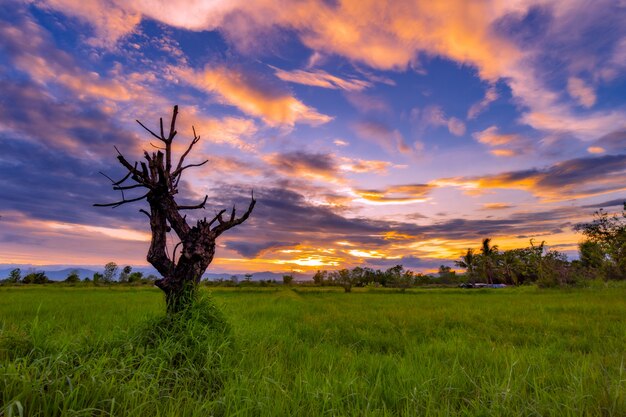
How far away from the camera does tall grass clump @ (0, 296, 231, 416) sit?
2.97 metres

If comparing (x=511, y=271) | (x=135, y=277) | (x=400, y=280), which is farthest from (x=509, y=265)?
(x=135, y=277)

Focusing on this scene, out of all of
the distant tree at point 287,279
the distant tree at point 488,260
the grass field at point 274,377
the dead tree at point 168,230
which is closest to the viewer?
the grass field at point 274,377

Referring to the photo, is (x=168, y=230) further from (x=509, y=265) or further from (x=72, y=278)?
(x=509, y=265)

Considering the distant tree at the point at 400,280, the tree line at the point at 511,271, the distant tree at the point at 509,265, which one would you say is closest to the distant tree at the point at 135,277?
the tree line at the point at 511,271

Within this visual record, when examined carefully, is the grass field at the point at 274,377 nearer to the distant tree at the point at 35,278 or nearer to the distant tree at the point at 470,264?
the distant tree at the point at 35,278

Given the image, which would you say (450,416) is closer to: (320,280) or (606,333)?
(606,333)

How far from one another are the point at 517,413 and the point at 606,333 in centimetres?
938

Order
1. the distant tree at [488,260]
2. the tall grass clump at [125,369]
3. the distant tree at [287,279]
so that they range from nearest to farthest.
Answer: the tall grass clump at [125,369] < the distant tree at [287,279] < the distant tree at [488,260]

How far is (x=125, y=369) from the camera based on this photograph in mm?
3859

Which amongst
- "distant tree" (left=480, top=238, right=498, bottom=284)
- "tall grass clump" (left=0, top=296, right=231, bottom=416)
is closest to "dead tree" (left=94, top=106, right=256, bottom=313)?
"tall grass clump" (left=0, top=296, right=231, bottom=416)

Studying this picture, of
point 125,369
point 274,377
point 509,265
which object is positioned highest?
point 509,265

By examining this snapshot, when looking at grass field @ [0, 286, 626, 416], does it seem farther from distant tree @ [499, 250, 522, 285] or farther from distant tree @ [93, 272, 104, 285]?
distant tree @ [499, 250, 522, 285]

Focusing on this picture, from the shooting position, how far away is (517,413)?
347 centimetres

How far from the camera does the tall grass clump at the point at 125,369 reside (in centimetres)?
297
